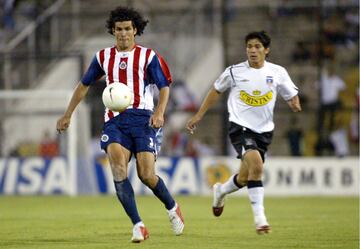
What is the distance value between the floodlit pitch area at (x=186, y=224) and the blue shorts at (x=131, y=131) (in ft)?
3.19

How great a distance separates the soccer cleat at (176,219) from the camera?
11211 millimetres

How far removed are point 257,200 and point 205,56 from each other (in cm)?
1495

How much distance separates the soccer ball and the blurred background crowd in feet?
41.2

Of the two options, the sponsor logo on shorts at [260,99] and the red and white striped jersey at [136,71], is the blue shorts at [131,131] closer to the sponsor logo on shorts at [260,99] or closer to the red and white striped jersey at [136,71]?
the red and white striped jersey at [136,71]

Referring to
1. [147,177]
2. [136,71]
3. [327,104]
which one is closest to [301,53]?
[327,104]

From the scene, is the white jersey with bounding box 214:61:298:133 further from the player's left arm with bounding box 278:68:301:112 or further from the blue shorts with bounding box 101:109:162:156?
the blue shorts with bounding box 101:109:162:156

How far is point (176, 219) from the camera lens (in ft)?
37.0

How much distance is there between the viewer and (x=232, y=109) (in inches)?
486

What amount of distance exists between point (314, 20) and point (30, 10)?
7.42 meters

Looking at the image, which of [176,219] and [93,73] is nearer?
[93,73]

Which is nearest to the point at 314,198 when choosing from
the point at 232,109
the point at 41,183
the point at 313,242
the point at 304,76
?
the point at 304,76

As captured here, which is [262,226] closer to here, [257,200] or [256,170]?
[257,200]

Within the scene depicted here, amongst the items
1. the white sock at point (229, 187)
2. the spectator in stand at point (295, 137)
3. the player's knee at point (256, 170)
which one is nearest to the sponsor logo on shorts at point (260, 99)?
the player's knee at point (256, 170)

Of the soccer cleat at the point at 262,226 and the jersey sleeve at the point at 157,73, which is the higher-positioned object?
the jersey sleeve at the point at 157,73
